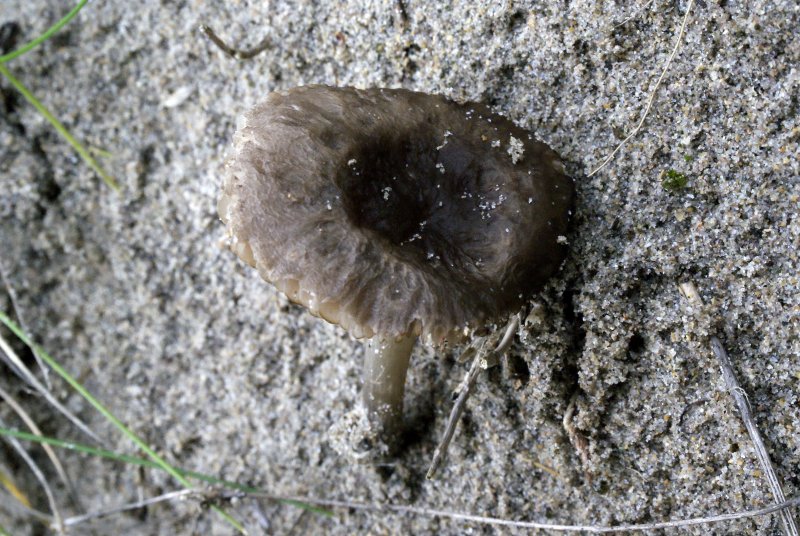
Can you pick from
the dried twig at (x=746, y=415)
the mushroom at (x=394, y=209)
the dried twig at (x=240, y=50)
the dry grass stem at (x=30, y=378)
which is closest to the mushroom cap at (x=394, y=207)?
the mushroom at (x=394, y=209)

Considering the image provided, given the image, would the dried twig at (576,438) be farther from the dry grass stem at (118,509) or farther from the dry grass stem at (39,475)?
the dry grass stem at (39,475)

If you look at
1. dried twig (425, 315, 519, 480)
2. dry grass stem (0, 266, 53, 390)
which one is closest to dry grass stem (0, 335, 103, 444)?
dry grass stem (0, 266, 53, 390)

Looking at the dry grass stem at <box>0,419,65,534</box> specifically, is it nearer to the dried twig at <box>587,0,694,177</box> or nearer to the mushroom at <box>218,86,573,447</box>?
the mushroom at <box>218,86,573,447</box>

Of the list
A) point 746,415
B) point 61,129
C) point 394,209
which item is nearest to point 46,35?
point 61,129

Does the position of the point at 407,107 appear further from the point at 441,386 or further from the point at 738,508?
the point at 738,508

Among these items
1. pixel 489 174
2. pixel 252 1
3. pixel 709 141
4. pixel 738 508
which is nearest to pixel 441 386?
pixel 489 174

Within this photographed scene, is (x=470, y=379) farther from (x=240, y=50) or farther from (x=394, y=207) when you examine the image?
(x=240, y=50)
